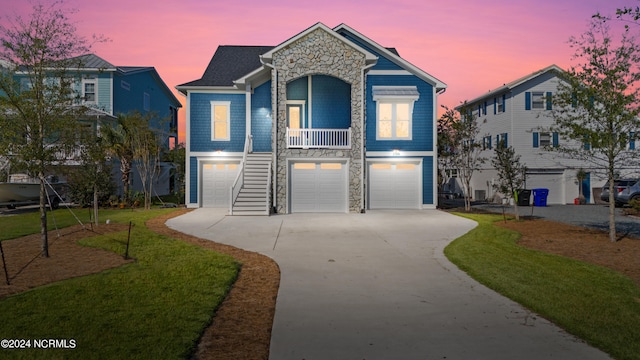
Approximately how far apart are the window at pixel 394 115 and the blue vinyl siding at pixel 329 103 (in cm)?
181

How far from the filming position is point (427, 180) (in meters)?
22.7

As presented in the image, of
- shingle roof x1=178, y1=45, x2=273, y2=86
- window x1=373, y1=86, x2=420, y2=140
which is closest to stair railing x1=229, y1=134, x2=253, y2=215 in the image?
shingle roof x1=178, y1=45, x2=273, y2=86

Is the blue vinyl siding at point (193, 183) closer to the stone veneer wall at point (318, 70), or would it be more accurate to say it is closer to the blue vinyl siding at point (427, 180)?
the stone veneer wall at point (318, 70)

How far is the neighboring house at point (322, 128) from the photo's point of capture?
20.4m

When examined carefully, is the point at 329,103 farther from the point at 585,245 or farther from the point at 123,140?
the point at 585,245

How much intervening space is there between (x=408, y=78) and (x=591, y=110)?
11572mm

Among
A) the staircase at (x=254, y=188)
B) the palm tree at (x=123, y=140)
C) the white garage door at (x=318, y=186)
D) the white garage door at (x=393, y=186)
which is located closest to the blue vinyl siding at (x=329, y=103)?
the white garage door at (x=393, y=186)

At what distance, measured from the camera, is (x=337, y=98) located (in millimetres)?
23438

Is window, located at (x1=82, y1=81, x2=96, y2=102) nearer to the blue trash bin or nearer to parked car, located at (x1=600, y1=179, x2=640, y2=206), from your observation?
the blue trash bin

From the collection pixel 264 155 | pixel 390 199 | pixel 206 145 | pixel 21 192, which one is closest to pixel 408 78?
pixel 390 199

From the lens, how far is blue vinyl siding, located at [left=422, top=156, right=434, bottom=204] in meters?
22.7

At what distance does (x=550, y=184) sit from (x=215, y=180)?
2308 cm

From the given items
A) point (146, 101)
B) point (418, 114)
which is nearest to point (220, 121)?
point (418, 114)

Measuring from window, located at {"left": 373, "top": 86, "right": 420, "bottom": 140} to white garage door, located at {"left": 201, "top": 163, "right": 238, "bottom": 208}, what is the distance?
831 centimetres
